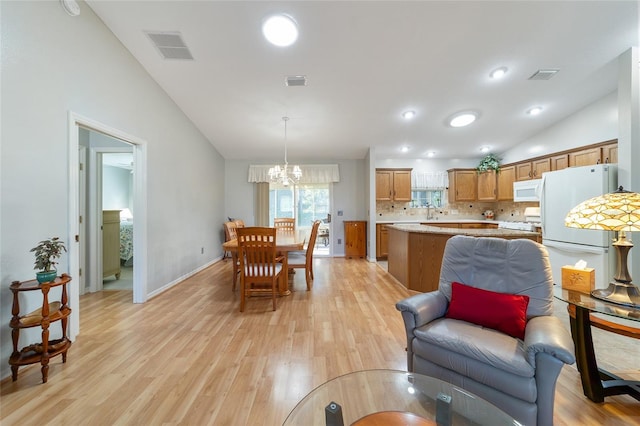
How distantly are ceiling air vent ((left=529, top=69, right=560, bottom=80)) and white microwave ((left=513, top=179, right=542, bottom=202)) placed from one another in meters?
1.83

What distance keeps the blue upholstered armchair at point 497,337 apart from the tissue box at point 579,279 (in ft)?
1.05

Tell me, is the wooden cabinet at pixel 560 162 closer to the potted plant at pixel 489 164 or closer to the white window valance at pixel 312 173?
the potted plant at pixel 489 164

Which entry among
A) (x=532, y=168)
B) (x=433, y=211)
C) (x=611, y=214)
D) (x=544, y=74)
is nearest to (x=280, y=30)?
(x=611, y=214)

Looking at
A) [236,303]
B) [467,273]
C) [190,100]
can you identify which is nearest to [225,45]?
[190,100]

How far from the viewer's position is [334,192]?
6297mm

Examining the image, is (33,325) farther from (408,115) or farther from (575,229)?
(575,229)

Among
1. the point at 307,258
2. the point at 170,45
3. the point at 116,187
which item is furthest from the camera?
the point at 116,187

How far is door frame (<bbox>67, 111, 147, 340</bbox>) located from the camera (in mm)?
2221

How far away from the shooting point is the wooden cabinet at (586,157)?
368cm

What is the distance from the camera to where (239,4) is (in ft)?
7.70

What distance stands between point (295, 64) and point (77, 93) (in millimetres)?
2264

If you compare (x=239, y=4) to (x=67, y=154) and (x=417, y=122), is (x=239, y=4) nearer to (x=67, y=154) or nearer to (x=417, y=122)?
(x=67, y=154)

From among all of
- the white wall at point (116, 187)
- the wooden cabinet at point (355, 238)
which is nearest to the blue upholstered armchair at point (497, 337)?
the wooden cabinet at point (355, 238)

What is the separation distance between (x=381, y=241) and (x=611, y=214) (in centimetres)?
440
